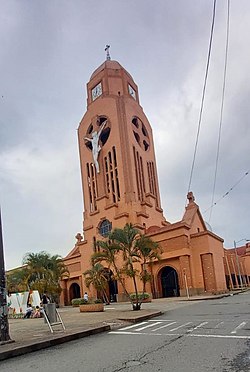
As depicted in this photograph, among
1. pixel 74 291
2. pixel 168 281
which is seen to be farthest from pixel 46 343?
pixel 74 291

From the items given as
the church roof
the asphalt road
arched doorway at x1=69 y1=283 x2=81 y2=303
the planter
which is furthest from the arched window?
the asphalt road

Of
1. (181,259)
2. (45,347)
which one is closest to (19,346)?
(45,347)

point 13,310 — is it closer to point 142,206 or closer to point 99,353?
point 142,206

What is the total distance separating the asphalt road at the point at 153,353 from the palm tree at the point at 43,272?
23.9 meters

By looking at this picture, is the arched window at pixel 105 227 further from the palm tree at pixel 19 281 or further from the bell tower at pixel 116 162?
the palm tree at pixel 19 281

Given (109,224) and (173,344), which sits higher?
(109,224)

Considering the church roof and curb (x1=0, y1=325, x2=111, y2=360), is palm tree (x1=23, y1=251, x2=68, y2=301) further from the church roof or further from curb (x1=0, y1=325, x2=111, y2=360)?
the church roof

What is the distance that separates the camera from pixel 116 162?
164ft

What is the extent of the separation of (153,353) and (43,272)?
95.2ft

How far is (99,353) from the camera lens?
8.02 m

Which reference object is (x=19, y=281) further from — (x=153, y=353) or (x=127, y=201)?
(x=153, y=353)

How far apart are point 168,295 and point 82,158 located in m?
23.9

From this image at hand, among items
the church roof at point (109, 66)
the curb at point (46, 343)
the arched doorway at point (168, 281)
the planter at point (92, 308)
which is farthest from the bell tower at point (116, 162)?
the curb at point (46, 343)

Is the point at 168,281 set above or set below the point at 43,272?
below
